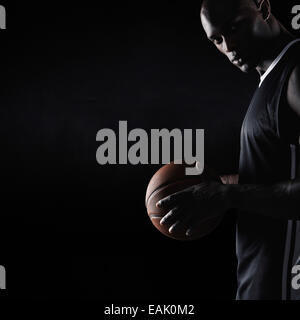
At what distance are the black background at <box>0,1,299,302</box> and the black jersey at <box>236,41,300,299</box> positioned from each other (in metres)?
0.93

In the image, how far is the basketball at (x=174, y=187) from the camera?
1001 millimetres

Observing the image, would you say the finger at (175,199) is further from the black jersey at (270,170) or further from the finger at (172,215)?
the black jersey at (270,170)

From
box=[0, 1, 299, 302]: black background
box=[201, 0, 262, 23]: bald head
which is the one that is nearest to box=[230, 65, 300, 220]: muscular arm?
box=[201, 0, 262, 23]: bald head

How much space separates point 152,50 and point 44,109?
0.60 metres

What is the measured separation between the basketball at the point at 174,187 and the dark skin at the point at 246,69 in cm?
4

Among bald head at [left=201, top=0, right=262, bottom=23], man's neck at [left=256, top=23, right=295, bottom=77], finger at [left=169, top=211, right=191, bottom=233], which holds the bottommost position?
finger at [left=169, top=211, right=191, bottom=233]

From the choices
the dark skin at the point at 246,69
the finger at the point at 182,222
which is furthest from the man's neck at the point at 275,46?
the finger at the point at 182,222

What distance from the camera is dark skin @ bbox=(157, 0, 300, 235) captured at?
0.87 metres

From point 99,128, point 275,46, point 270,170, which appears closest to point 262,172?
point 270,170

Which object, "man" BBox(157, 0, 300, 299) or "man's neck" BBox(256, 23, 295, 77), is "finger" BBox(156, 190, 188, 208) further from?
"man's neck" BBox(256, 23, 295, 77)

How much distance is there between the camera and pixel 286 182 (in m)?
0.87

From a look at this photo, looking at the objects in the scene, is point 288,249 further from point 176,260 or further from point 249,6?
point 176,260

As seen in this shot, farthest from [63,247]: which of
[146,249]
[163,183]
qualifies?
[163,183]

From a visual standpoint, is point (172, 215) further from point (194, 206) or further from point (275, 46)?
point (275, 46)
